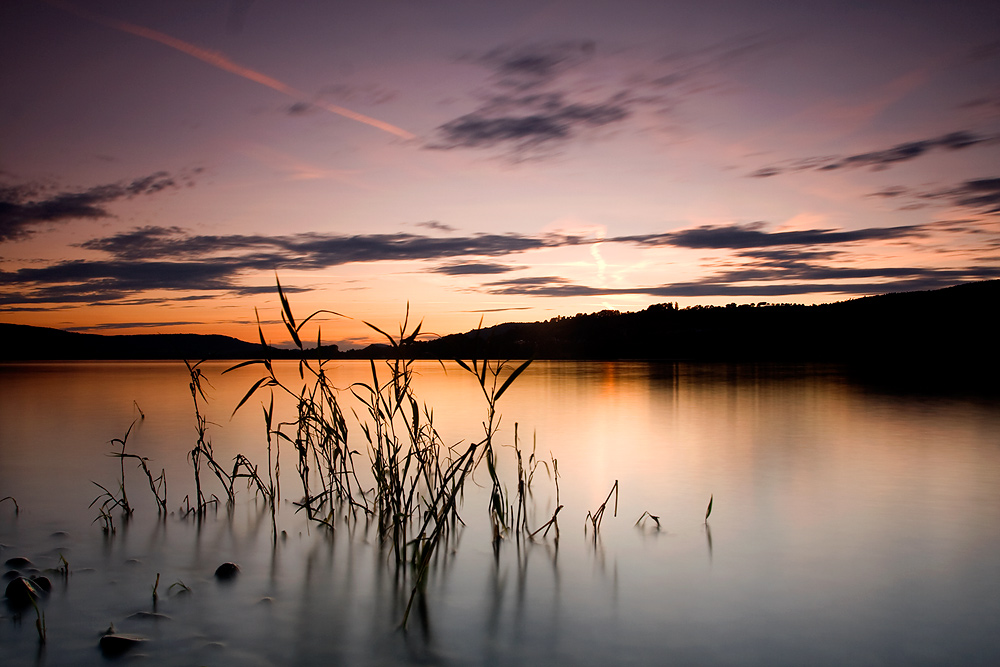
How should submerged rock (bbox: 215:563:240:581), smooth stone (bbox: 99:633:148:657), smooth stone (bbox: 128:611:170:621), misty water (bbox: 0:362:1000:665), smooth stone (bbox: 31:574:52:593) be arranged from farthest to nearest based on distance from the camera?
submerged rock (bbox: 215:563:240:581) → smooth stone (bbox: 31:574:52:593) → smooth stone (bbox: 128:611:170:621) → misty water (bbox: 0:362:1000:665) → smooth stone (bbox: 99:633:148:657)

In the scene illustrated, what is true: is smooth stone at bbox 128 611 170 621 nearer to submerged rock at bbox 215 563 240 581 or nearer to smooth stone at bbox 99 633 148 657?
smooth stone at bbox 99 633 148 657

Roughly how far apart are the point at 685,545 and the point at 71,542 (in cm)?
562

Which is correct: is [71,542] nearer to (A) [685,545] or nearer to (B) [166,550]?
(B) [166,550]

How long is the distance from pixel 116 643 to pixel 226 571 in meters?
1.21

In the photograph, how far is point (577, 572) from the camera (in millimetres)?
4746

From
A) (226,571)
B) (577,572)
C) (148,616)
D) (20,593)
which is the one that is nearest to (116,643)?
(148,616)

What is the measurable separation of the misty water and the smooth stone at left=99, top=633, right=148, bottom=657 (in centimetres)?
6

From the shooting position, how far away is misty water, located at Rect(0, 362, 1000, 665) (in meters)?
3.54

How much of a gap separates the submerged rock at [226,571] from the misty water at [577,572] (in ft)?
0.22

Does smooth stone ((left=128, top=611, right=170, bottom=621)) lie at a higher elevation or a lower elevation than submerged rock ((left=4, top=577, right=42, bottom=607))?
lower

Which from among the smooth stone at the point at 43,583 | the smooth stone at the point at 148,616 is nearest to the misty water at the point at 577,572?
the smooth stone at the point at 148,616

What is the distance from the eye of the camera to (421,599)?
13.6 ft

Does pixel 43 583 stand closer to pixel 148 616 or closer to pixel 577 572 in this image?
pixel 148 616

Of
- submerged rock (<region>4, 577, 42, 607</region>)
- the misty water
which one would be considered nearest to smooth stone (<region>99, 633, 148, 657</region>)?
the misty water
